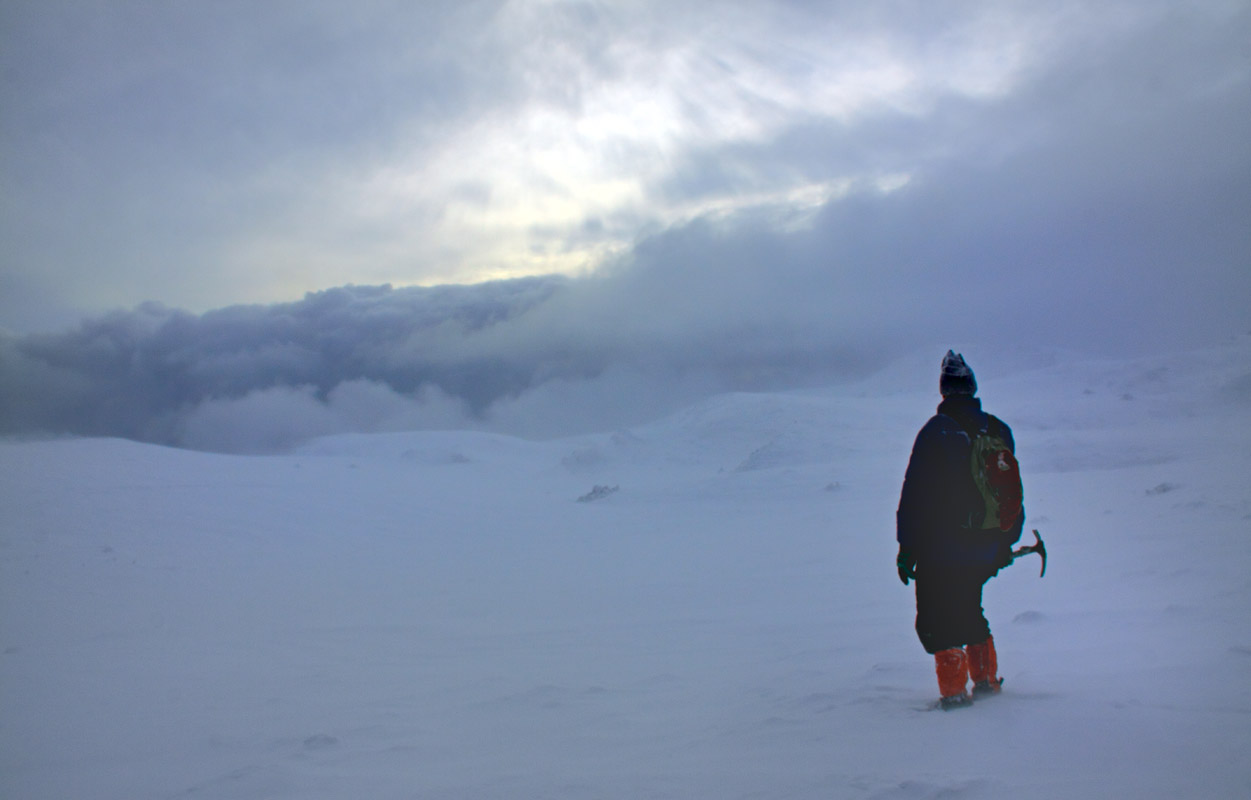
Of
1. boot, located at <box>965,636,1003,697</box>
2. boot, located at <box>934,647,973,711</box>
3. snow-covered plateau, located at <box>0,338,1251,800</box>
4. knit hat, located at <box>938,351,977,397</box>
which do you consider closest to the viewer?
snow-covered plateau, located at <box>0,338,1251,800</box>

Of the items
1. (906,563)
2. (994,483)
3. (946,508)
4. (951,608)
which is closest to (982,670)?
(951,608)

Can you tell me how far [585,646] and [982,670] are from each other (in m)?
4.52

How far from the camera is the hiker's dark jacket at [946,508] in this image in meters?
4.06

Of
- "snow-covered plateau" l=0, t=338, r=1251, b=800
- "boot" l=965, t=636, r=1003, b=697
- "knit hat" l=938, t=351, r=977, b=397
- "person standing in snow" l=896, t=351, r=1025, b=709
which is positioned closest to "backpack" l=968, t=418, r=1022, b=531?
"person standing in snow" l=896, t=351, r=1025, b=709

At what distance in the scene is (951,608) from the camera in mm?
4059

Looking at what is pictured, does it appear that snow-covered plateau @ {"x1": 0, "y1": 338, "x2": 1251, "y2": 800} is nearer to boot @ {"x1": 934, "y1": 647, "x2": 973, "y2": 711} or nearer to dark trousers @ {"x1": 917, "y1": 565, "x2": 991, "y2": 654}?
boot @ {"x1": 934, "y1": 647, "x2": 973, "y2": 711}

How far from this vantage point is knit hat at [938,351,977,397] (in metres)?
4.29

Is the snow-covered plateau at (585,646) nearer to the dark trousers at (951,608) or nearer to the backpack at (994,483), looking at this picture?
the dark trousers at (951,608)

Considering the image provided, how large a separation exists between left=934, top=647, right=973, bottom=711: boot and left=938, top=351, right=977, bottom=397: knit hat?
143cm

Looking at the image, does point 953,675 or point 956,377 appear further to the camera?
point 956,377

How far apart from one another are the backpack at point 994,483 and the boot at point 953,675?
708 millimetres

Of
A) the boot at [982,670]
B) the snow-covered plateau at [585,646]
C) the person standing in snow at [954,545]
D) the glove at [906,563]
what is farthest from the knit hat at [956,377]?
the snow-covered plateau at [585,646]

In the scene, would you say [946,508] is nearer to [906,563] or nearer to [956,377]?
[906,563]

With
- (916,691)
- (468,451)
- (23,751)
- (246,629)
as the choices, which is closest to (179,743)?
(23,751)
